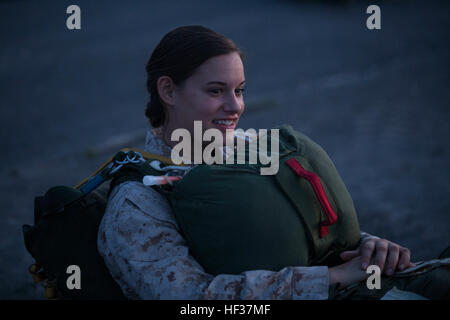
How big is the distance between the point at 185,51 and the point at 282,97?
573cm

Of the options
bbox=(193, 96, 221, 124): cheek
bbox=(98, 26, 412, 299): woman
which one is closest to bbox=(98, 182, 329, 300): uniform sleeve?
bbox=(98, 26, 412, 299): woman

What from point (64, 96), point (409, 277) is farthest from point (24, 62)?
point (409, 277)

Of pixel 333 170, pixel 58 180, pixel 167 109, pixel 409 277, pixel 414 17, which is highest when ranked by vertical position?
pixel 414 17

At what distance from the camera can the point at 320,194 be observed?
65.4 inches

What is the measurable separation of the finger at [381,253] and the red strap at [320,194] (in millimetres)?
226

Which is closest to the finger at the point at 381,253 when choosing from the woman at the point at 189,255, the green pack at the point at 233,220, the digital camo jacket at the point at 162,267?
the woman at the point at 189,255

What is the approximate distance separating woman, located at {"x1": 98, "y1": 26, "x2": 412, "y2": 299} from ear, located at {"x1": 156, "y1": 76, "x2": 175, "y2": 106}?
120 millimetres

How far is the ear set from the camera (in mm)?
2205

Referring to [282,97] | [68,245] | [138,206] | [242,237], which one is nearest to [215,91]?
[138,206]

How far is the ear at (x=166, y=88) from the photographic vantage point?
7.23 ft

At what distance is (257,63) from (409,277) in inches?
327

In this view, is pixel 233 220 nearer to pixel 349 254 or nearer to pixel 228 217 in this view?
pixel 228 217

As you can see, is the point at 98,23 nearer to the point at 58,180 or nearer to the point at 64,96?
the point at 64,96

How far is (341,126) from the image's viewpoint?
638 cm
